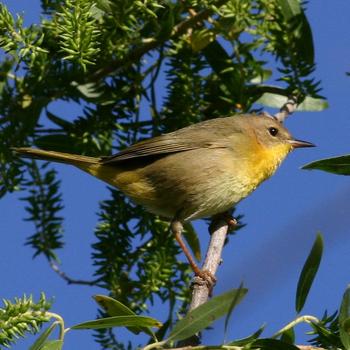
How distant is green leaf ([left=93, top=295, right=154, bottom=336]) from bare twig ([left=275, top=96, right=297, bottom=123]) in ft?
6.22

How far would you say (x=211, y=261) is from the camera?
155 inches

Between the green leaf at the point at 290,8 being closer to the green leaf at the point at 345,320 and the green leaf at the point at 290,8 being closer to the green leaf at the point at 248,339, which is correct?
the green leaf at the point at 345,320

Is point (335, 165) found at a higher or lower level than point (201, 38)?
lower

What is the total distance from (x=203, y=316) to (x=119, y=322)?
36 cm

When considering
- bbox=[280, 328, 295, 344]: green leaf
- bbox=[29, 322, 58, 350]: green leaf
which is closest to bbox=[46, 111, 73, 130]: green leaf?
bbox=[29, 322, 58, 350]: green leaf

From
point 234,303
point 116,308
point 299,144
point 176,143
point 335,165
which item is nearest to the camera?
point 234,303

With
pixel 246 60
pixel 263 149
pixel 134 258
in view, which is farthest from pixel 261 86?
pixel 134 258

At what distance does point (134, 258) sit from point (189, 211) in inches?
30.9

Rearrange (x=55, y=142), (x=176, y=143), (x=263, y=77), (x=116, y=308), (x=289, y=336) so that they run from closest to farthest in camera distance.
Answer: (x=289, y=336), (x=116, y=308), (x=55, y=142), (x=263, y=77), (x=176, y=143)

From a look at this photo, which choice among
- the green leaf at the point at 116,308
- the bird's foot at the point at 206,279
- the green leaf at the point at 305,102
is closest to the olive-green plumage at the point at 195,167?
the green leaf at the point at 305,102

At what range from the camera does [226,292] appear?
8.81ft

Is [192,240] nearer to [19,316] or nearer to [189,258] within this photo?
[189,258]

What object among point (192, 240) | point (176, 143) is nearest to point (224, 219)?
point (192, 240)

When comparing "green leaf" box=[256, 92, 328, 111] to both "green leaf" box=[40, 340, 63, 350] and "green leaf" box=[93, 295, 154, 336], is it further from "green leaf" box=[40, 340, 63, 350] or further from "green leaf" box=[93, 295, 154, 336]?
"green leaf" box=[40, 340, 63, 350]
